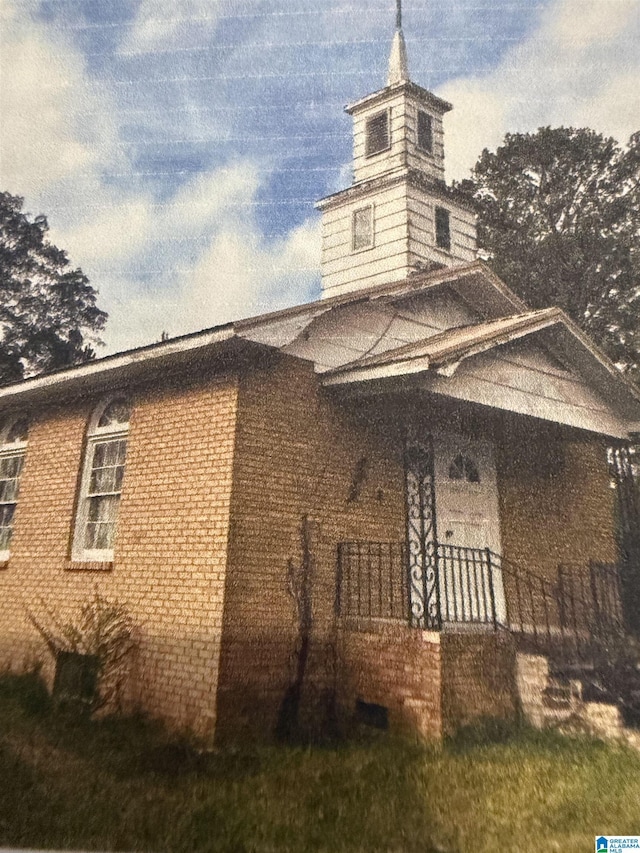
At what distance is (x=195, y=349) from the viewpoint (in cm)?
621

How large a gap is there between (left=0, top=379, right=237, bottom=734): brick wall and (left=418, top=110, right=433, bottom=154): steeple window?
26.7 ft

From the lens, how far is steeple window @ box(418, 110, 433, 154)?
40.6ft

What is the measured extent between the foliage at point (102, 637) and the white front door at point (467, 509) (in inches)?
139

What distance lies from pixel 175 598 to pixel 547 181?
7779 millimetres

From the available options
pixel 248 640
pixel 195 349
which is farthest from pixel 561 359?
pixel 248 640

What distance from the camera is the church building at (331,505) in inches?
229

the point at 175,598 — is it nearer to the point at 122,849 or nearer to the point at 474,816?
the point at 122,849

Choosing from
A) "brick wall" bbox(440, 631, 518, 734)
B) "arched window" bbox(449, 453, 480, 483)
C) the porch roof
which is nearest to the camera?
"brick wall" bbox(440, 631, 518, 734)

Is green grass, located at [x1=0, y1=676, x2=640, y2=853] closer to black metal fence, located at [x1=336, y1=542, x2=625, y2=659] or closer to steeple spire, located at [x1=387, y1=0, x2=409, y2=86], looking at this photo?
black metal fence, located at [x1=336, y1=542, x2=625, y2=659]

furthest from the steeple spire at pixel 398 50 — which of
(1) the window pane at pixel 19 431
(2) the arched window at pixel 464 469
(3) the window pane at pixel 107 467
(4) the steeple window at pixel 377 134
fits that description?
(1) the window pane at pixel 19 431

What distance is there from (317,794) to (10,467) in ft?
21.3

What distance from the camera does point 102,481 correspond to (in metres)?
7.65

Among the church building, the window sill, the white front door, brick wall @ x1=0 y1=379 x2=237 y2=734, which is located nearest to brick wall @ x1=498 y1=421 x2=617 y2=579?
the church building

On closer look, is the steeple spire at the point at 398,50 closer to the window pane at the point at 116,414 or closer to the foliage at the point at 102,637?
the window pane at the point at 116,414
